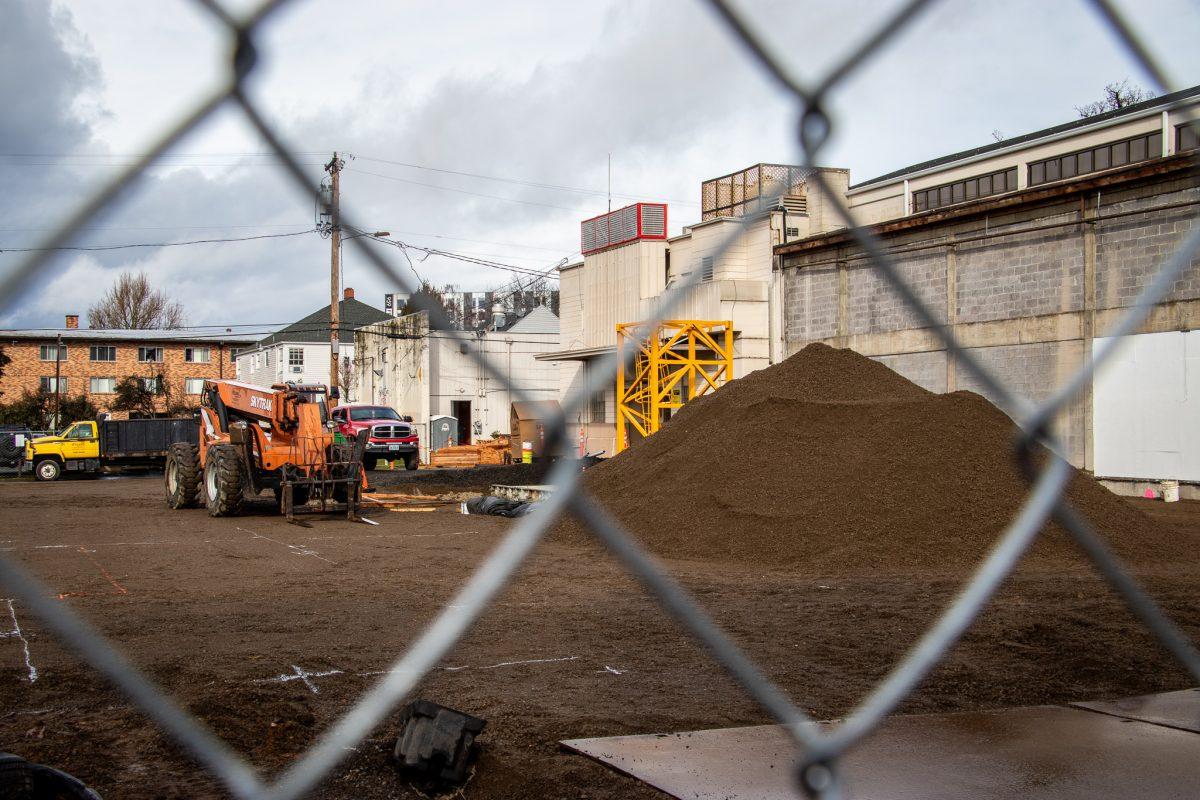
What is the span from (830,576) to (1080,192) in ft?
37.1

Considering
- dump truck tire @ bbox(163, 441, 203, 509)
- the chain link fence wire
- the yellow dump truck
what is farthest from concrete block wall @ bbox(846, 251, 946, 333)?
the yellow dump truck

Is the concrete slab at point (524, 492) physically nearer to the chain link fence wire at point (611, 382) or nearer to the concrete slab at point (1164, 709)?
the concrete slab at point (1164, 709)

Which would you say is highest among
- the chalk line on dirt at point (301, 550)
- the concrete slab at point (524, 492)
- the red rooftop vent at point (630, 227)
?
the red rooftop vent at point (630, 227)

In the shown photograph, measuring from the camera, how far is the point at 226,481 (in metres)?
17.9

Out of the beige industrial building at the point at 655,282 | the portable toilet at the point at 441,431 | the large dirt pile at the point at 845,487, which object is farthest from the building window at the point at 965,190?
the portable toilet at the point at 441,431

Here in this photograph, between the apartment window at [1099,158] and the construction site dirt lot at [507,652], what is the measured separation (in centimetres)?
1527

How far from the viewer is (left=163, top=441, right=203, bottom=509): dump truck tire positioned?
20.0 meters

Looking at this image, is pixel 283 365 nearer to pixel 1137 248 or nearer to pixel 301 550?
pixel 301 550

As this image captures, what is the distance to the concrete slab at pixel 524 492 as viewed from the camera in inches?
722

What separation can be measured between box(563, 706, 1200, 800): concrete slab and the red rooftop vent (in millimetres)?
25664

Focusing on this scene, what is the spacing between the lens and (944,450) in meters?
14.1

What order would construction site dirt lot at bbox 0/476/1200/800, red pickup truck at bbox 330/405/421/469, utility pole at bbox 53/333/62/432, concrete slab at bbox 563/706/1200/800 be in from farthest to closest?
red pickup truck at bbox 330/405/421/469, utility pole at bbox 53/333/62/432, construction site dirt lot at bbox 0/476/1200/800, concrete slab at bbox 563/706/1200/800

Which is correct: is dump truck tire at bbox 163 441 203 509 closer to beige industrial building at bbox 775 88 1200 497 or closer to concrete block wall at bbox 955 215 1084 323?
beige industrial building at bbox 775 88 1200 497

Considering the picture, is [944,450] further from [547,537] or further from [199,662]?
[199,662]
